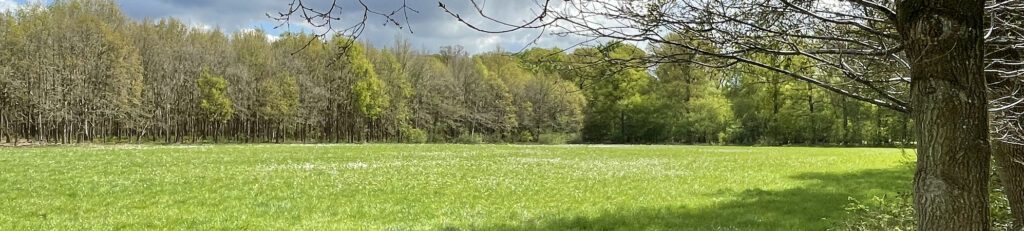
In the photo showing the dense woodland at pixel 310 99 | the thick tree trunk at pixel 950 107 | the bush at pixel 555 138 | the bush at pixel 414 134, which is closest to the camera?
the thick tree trunk at pixel 950 107

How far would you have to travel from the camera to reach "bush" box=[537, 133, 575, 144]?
64.6 meters

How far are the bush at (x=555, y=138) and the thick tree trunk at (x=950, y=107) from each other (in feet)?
202

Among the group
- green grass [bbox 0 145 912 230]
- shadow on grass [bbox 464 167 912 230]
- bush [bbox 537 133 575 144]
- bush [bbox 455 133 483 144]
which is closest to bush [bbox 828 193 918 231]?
green grass [bbox 0 145 912 230]

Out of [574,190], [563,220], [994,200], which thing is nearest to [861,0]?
[994,200]

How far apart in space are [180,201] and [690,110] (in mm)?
55086

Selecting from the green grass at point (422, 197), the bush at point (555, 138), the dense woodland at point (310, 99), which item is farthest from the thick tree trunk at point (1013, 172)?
the bush at point (555, 138)

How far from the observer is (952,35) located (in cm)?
238

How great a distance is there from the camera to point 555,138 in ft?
213

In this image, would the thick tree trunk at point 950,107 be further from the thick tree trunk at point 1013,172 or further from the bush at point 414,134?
the bush at point 414,134

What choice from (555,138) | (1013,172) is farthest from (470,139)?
(1013,172)

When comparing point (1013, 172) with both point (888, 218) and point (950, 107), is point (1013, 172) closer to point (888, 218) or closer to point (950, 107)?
point (888, 218)

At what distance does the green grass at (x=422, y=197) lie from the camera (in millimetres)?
10125

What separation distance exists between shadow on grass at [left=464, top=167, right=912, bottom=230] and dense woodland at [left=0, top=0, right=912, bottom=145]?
21.6 metres

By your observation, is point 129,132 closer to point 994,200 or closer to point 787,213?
point 787,213
